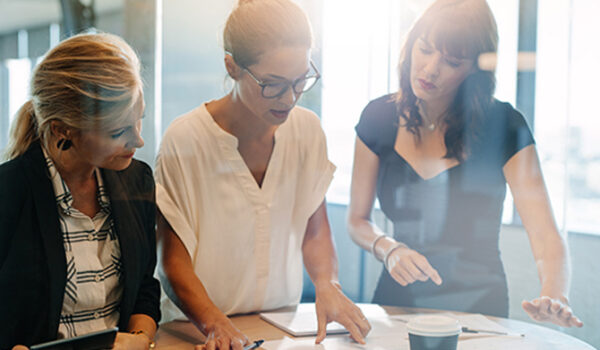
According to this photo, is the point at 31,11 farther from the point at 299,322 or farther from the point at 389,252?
the point at 389,252

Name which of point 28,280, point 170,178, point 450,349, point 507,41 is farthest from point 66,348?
point 507,41

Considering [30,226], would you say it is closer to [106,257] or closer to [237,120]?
[106,257]

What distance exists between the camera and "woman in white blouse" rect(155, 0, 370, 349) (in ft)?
→ 4.37

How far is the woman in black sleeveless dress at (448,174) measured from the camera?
162 centimetres

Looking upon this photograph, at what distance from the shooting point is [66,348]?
956 millimetres

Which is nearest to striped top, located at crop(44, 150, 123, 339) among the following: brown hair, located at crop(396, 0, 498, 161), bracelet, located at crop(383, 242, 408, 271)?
bracelet, located at crop(383, 242, 408, 271)

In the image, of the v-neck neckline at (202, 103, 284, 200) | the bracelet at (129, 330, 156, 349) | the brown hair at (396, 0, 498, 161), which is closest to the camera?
the bracelet at (129, 330, 156, 349)

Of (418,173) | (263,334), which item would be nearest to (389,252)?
(418,173)

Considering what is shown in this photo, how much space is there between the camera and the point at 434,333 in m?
1.01

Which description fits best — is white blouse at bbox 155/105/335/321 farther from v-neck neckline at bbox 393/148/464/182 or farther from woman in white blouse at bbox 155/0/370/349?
v-neck neckline at bbox 393/148/464/182

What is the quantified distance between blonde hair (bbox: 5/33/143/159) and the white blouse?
0.29m

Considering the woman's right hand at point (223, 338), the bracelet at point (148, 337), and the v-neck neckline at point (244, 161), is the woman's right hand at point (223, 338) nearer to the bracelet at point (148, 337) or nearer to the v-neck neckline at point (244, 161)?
the bracelet at point (148, 337)

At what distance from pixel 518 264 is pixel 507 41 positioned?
63 centimetres

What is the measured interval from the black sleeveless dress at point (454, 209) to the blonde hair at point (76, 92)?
0.80m
